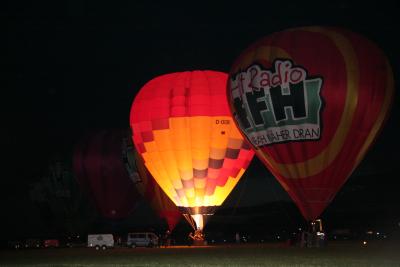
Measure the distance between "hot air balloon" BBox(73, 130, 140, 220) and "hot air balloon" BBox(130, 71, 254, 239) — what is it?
12.9 metres

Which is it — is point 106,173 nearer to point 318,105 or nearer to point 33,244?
point 33,244

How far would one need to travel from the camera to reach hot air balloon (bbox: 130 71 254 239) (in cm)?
4194

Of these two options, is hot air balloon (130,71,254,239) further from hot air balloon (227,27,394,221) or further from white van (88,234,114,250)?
hot air balloon (227,27,394,221)

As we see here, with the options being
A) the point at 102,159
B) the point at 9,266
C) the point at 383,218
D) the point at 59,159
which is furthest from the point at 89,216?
the point at 383,218

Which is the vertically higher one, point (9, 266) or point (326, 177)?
point (326, 177)

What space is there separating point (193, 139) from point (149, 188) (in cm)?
1017

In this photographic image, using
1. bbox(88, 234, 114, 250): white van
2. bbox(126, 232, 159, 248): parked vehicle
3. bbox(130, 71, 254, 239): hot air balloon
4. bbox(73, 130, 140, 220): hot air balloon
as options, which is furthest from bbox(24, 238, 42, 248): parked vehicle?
bbox(130, 71, 254, 239): hot air balloon

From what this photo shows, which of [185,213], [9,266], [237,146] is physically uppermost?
[237,146]

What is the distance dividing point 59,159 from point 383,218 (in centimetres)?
4863

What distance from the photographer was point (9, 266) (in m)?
28.0

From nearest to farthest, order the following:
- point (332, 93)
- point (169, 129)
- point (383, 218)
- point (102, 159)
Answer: point (332, 93)
point (169, 129)
point (102, 159)
point (383, 218)

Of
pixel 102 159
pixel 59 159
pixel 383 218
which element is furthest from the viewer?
pixel 383 218

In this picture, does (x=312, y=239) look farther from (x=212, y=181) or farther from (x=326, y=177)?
(x=212, y=181)

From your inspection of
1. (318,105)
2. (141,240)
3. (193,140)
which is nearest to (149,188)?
(141,240)
